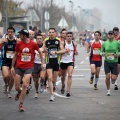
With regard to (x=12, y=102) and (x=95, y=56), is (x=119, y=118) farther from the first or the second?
(x=95, y=56)

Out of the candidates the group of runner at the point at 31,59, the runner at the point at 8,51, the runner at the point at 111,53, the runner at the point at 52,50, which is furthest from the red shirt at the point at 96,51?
the runner at the point at 8,51

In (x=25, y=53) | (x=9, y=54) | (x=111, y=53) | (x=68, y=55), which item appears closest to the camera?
(x=25, y=53)

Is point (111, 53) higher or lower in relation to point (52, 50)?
lower

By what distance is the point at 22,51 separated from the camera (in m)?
12.1

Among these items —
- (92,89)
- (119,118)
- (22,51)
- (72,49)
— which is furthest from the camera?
(92,89)

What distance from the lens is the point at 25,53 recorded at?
12.1 metres

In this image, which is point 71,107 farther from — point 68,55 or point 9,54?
point 68,55

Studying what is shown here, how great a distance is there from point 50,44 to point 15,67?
1686 mm

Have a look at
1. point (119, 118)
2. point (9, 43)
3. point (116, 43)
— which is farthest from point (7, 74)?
point (119, 118)

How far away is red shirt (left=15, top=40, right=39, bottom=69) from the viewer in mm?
12062

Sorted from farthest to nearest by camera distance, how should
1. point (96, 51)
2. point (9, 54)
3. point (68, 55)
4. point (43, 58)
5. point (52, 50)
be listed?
point (96, 51) → point (68, 55) → point (9, 54) → point (52, 50) → point (43, 58)

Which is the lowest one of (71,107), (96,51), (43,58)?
(71,107)

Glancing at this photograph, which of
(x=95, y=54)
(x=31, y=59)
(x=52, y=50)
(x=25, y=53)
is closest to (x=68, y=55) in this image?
(x=52, y=50)

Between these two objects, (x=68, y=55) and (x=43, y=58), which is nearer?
(x=43, y=58)
